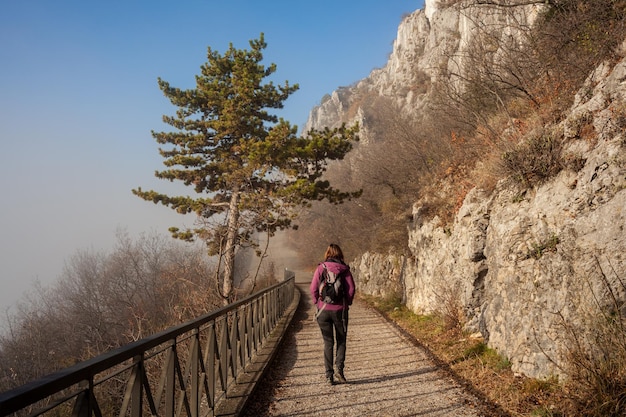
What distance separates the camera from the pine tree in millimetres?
14984

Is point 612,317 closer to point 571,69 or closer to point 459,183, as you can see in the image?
point 571,69

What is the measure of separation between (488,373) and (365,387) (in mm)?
1851

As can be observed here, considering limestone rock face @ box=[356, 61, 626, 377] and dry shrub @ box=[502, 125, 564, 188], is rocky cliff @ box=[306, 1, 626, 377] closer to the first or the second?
limestone rock face @ box=[356, 61, 626, 377]

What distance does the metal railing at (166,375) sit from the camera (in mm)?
2063

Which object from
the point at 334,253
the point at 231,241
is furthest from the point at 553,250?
the point at 231,241

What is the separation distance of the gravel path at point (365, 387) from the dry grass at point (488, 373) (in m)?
0.32

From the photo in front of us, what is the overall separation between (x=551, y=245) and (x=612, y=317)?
5.19 ft

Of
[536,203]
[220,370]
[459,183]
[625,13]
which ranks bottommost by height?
[220,370]

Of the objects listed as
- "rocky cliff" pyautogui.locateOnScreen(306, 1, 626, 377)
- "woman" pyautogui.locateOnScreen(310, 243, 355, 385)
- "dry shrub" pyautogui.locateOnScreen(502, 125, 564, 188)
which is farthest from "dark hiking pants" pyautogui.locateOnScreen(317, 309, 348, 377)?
"dry shrub" pyautogui.locateOnScreen(502, 125, 564, 188)

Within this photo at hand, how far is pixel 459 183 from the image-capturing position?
1148cm

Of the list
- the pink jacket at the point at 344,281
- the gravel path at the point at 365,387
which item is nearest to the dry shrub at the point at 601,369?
the gravel path at the point at 365,387

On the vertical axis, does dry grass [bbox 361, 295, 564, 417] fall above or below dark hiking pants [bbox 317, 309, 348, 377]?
below

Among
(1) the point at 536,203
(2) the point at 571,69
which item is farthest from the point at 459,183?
(1) the point at 536,203

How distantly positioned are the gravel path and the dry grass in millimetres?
315
